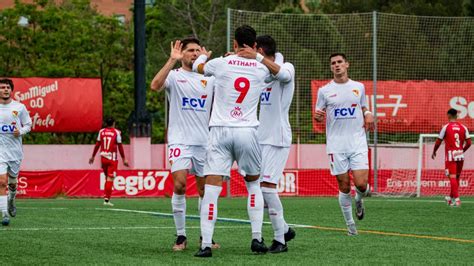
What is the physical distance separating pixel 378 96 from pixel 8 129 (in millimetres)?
18525

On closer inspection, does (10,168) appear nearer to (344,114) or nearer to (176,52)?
(344,114)

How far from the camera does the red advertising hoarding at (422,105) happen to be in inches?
1340

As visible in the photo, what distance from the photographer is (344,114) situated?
1476 centimetres

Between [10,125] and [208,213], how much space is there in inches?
272

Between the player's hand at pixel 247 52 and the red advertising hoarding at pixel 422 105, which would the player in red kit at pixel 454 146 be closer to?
the red advertising hoarding at pixel 422 105

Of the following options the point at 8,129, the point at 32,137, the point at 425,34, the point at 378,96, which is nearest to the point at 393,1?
the point at 32,137

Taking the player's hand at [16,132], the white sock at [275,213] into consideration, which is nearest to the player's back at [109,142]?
the player's hand at [16,132]

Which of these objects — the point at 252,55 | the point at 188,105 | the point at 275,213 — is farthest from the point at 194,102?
the point at 275,213

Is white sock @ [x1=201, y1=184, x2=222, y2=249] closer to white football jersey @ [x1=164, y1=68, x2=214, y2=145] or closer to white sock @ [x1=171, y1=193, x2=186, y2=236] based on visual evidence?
white sock @ [x1=171, y1=193, x2=186, y2=236]

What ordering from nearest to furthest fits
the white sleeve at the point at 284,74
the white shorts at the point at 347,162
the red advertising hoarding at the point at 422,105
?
1. the white sleeve at the point at 284,74
2. the white shorts at the point at 347,162
3. the red advertising hoarding at the point at 422,105

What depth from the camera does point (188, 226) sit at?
1591 centimetres

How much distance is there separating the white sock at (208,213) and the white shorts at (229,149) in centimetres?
19

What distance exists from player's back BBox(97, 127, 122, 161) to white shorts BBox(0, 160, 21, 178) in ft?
34.1

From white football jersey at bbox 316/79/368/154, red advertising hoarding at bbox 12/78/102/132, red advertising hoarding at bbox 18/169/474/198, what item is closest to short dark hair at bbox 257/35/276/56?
white football jersey at bbox 316/79/368/154
